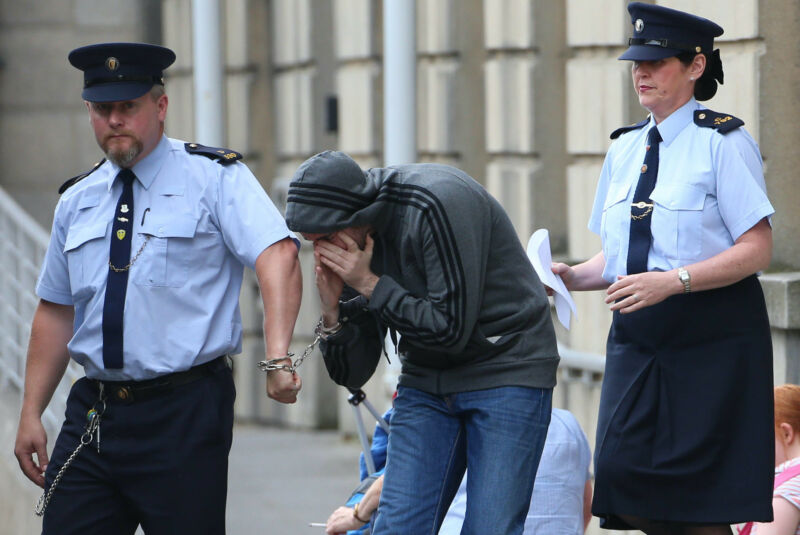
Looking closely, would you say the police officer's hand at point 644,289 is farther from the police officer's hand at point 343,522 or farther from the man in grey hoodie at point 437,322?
the police officer's hand at point 343,522

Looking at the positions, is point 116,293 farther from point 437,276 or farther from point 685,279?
point 685,279

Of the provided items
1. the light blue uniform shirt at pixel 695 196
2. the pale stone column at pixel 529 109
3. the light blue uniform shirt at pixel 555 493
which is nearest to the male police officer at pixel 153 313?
the light blue uniform shirt at pixel 555 493

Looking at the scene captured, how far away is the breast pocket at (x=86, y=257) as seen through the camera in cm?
422

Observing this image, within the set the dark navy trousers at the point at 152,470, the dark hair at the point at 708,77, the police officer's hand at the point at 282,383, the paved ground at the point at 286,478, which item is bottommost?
the paved ground at the point at 286,478

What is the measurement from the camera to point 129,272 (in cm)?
418

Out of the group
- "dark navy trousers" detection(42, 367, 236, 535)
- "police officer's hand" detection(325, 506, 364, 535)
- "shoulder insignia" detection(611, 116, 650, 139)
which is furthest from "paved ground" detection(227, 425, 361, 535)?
"shoulder insignia" detection(611, 116, 650, 139)

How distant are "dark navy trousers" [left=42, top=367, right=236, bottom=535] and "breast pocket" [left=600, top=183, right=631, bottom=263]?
1129 millimetres

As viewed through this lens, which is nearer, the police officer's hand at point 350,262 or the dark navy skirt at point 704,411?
the police officer's hand at point 350,262

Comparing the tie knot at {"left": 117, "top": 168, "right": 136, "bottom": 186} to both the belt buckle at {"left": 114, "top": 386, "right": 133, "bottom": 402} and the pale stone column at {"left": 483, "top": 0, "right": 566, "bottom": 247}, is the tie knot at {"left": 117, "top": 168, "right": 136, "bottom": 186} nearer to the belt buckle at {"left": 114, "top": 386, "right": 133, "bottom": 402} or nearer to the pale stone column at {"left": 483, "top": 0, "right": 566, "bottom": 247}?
the belt buckle at {"left": 114, "top": 386, "right": 133, "bottom": 402}

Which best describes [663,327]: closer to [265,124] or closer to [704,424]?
[704,424]

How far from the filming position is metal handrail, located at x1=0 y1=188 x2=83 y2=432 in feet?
23.9

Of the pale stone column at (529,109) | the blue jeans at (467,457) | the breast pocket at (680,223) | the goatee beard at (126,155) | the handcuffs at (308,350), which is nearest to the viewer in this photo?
the blue jeans at (467,457)

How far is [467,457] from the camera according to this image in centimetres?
392

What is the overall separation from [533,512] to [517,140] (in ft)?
11.3
